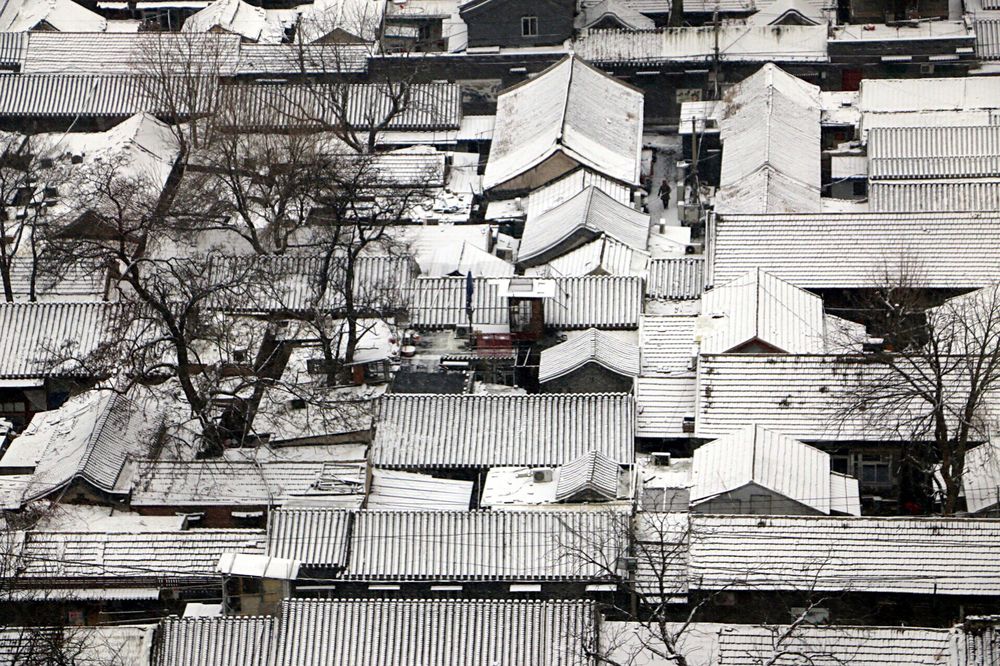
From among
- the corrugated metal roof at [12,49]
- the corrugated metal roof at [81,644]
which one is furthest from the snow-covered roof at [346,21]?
the corrugated metal roof at [81,644]

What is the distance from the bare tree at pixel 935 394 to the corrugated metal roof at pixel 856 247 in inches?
163

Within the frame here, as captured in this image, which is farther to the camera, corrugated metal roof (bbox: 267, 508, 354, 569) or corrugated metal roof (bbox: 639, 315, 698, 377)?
corrugated metal roof (bbox: 639, 315, 698, 377)

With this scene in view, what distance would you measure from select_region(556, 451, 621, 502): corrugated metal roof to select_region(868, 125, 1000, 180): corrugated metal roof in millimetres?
20414

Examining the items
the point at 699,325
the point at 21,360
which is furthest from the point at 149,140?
the point at 699,325

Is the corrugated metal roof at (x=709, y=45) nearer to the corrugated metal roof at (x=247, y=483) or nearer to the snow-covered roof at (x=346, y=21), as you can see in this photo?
the snow-covered roof at (x=346, y=21)

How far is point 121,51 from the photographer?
3108 inches

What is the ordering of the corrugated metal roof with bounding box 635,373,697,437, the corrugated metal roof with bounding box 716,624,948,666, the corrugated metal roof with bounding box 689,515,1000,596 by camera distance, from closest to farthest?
1. the corrugated metal roof with bounding box 716,624,948,666
2. the corrugated metal roof with bounding box 689,515,1000,596
3. the corrugated metal roof with bounding box 635,373,697,437

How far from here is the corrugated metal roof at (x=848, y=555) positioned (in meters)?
46.0

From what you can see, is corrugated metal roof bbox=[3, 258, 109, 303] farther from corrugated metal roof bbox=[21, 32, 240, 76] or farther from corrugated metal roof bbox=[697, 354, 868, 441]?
corrugated metal roof bbox=[697, 354, 868, 441]

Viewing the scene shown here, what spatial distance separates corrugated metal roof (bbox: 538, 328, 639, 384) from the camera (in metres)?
55.3

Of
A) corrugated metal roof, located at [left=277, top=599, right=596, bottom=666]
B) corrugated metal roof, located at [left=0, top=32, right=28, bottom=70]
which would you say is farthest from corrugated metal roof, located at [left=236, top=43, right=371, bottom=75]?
corrugated metal roof, located at [left=277, top=599, right=596, bottom=666]

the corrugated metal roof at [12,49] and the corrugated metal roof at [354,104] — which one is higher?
the corrugated metal roof at [12,49]

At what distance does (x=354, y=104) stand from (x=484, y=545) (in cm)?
2946

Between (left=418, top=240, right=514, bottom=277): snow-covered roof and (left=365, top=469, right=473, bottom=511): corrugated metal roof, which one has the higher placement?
(left=418, top=240, right=514, bottom=277): snow-covered roof
